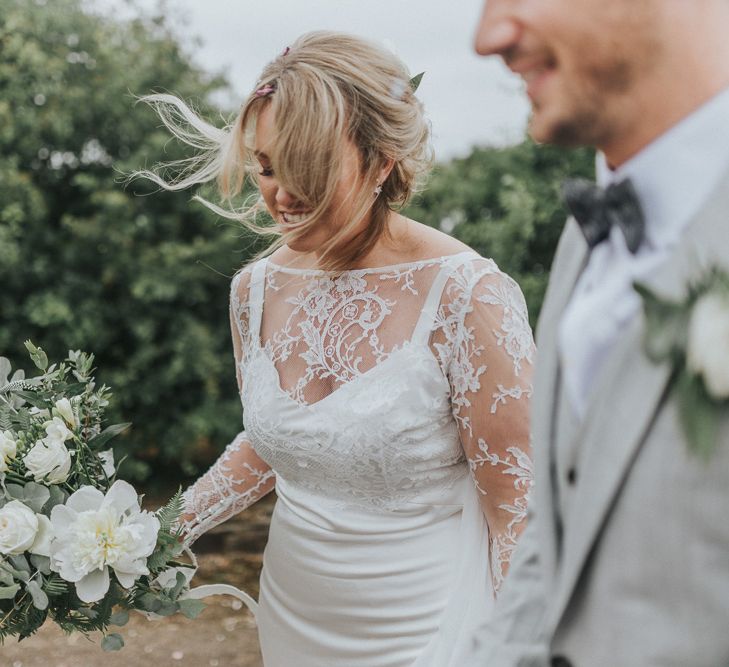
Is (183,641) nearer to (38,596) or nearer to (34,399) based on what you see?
(34,399)

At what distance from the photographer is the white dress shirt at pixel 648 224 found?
37.3 inches

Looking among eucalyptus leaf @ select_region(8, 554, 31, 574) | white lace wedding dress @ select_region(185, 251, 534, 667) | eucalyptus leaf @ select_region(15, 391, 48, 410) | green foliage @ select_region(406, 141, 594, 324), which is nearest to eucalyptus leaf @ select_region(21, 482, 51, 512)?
eucalyptus leaf @ select_region(8, 554, 31, 574)

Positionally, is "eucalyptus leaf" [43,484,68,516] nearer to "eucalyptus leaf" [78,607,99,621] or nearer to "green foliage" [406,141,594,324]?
"eucalyptus leaf" [78,607,99,621]

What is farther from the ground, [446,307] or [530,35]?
[530,35]

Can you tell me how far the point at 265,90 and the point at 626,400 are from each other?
55.8 inches

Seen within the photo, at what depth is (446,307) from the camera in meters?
2.09

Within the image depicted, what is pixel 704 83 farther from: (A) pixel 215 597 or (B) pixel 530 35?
(A) pixel 215 597

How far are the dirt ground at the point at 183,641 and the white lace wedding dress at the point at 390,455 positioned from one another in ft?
9.74

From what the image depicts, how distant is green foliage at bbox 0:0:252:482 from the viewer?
605cm

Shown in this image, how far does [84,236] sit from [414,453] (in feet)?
14.8

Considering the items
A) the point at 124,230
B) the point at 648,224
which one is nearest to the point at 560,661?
the point at 648,224

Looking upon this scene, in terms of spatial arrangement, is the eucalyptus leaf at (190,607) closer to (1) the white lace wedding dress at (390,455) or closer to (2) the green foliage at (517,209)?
(1) the white lace wedding dress at (390,455)

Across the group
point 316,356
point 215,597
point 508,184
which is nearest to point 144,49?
point 508,184

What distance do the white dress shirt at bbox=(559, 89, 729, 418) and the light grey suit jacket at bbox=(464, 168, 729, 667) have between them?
4 centimetres
